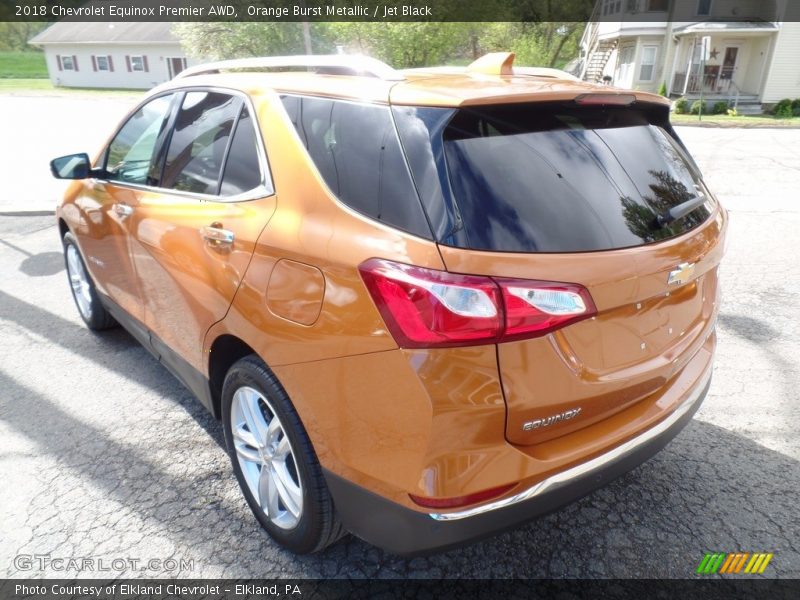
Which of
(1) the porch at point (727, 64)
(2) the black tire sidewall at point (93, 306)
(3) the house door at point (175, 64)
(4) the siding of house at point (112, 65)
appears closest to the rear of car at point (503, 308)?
(2) the black tire sidewall at point (93, 306)

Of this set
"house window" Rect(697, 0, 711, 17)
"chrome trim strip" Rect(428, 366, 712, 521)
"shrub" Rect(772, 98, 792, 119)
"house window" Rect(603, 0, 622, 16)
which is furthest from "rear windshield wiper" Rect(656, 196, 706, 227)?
"house window" Rect(603, 0, 622, 16)

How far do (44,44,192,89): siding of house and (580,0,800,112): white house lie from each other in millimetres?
35143

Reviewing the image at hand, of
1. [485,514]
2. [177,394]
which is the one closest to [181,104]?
[177,394]

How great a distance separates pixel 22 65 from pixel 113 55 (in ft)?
74.0

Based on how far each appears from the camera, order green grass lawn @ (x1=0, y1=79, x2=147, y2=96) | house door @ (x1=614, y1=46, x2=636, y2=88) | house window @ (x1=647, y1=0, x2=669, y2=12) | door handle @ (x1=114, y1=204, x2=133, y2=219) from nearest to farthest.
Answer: door handle @ (x1=114, y1=204, x2=133, y2=219)
house window @ (x1=647, y1=0, x2=669, y2=12)
house door @ (x1=614, y1=46, x2=636, y2=88)
green grass lawn @ (x1=0, y1=79, x2=147, y2=96)

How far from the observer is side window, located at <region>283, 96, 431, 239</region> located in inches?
67.4

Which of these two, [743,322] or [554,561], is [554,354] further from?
[743,322]

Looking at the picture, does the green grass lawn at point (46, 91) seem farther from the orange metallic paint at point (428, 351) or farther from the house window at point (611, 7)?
the orange metallic paint at point (428, 351)

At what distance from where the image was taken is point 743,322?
14.3ft

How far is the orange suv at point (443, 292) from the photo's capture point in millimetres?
1622

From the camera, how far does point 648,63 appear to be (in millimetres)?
30656

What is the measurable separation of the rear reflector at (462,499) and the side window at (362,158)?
757 mm

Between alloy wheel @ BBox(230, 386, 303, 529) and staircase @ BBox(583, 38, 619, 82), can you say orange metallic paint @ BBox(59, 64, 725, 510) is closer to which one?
alloy wheel @ BBox(230, 386, 303, 529)

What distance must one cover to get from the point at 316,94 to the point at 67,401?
2575 millimetres
